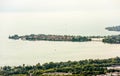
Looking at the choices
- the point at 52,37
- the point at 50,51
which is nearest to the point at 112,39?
the point at 52,37

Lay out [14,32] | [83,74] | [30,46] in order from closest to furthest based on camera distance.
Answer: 1. [83,74]
2. [30,46]
3. [14,32]

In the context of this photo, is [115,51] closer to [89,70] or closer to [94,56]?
[94,56]

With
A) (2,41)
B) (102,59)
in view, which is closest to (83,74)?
(102,59)

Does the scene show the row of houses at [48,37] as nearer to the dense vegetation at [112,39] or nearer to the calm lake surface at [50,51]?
the calm lake surface at [50,51]

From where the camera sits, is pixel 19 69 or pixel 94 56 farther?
pixel 94 56

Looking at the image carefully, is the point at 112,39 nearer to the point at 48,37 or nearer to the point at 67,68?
the point at 48,37

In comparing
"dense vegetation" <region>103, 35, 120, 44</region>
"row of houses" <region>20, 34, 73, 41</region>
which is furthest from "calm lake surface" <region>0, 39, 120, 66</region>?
"row of houses" <region>20, 34, 73, 41</region>
